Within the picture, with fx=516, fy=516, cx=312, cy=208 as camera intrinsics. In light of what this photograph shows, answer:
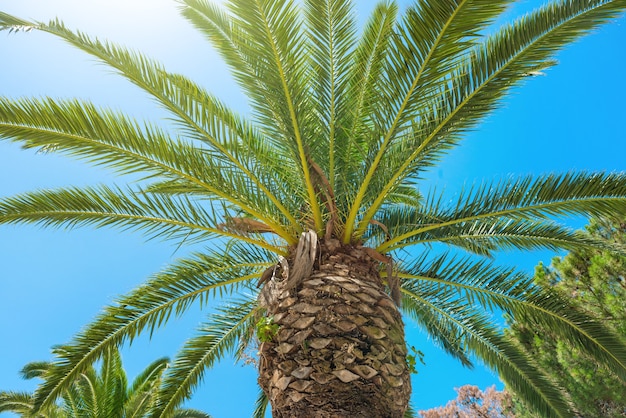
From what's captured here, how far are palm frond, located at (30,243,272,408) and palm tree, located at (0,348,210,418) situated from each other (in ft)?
12.5

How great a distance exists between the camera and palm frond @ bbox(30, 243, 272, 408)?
19.2ft

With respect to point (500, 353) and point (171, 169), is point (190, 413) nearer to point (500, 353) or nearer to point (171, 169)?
Result: point (500, 353)

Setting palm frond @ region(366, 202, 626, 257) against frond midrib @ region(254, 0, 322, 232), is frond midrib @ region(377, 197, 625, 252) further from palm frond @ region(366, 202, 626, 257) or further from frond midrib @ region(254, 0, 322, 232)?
frond midrib @ region(254, 0, 322, 232)

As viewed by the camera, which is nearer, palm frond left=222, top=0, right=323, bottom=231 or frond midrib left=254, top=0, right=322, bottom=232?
palm frond left=222, top=0, right=323, bottom=231

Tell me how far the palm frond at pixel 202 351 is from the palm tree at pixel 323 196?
0.02 m

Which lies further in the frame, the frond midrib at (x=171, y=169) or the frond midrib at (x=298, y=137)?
the frond midrib at (x=298, y=137)

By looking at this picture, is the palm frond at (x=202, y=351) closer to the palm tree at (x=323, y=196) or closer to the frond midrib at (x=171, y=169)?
the palm tree at (x=323, y=196)

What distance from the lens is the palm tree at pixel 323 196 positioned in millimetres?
4828

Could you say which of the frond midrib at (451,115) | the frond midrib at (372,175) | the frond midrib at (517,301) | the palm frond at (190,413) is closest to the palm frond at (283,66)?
the frond midrib at (372,175)

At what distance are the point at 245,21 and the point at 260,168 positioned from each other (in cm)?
155

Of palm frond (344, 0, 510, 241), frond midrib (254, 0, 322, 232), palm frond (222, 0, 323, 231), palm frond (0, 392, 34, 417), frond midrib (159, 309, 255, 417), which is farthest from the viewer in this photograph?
palm frond (0, 392, 34, 417)

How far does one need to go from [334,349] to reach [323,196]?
1.97 meters

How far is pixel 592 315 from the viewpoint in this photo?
8.20 metres

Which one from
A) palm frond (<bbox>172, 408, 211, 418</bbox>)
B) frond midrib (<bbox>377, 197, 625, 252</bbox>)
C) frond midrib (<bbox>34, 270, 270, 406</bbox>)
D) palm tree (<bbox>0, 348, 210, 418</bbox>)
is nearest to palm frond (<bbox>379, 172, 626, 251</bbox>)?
frond midrib (<bbox>377, 197, 625, 252</bbox>)
